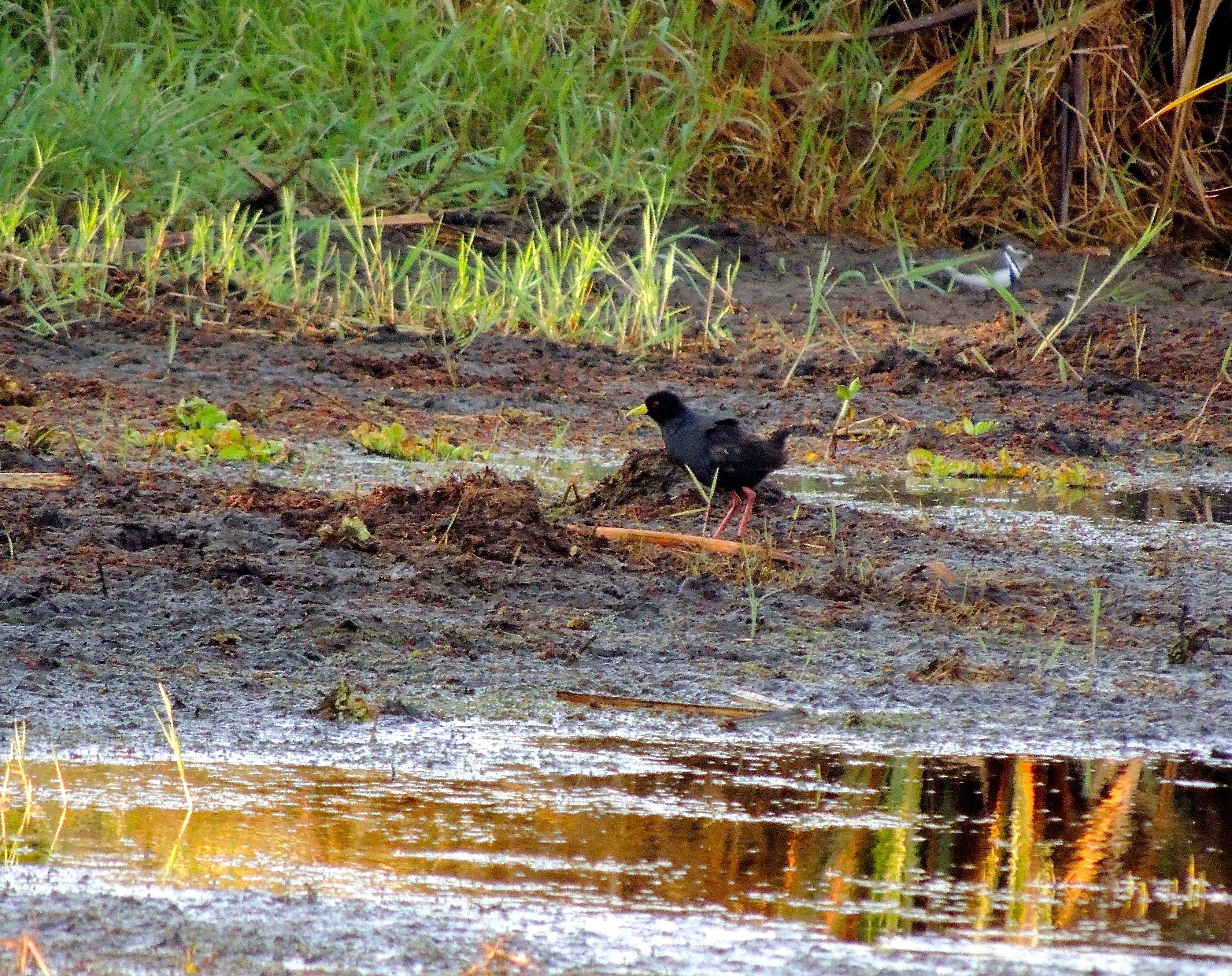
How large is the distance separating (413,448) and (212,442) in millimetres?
792

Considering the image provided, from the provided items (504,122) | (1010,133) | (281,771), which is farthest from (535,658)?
(1010,133)

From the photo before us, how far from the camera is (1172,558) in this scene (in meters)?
5.76

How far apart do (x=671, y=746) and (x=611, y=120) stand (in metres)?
7.91

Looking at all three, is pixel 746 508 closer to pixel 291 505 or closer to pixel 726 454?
pixel 726 454

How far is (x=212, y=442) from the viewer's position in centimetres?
679

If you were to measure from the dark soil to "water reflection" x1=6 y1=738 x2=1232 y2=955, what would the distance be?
1.29 feet

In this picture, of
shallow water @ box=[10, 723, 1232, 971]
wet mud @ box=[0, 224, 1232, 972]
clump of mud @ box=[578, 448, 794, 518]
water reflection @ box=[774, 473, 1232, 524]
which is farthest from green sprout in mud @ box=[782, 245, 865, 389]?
shallow water @ box=[10, 723, 1232, 971]

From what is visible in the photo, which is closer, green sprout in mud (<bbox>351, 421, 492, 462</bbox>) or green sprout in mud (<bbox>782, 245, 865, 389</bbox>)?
green sprout in mud (<bbox>351, 421, 492, 462</bbox>)

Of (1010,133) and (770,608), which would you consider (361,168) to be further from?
(770,608)

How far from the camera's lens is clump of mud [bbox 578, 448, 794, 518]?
6109mm

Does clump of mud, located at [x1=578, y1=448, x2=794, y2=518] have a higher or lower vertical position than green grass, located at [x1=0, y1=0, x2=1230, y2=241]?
lower

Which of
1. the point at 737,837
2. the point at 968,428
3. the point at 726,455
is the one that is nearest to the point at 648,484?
the point at 726,455

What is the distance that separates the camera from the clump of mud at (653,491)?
611 centimetres

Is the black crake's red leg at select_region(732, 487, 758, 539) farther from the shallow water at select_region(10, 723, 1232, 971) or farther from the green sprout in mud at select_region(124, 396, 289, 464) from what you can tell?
the shallow water at select_region(10, 723, 1232, 971)
